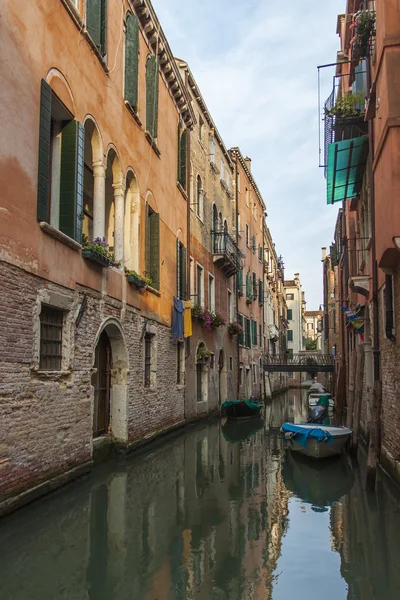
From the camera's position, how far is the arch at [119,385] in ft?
35.8

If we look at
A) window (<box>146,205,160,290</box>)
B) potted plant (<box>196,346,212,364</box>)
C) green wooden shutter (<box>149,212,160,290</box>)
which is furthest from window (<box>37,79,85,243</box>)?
potted plant (<box>196,346,212,364</box>)

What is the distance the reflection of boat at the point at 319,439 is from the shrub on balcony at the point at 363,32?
22.5 ft

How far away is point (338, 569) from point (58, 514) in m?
3.25

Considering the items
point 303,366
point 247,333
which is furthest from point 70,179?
point 303,366

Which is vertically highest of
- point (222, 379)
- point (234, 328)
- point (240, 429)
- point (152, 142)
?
point (152, 142)

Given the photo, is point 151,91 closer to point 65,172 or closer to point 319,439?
point 65,172

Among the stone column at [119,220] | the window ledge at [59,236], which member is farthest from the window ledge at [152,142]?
the window ledge at [59,236]

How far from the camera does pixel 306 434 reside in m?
11.1

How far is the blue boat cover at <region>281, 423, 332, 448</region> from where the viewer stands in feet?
35.9

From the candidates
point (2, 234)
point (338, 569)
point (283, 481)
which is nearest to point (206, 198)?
point (283, 481)

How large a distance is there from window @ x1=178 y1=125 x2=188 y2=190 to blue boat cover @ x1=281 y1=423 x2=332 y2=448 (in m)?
7.84

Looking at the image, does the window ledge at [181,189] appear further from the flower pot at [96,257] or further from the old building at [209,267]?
the flower pot at [96,257]

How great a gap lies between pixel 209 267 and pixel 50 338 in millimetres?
12502

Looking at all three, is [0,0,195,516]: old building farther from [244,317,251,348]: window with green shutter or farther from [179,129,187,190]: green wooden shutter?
[244,317,251,348]: window with green shutter
